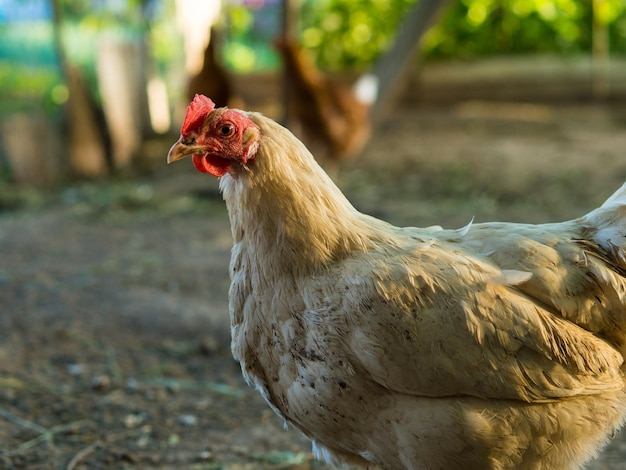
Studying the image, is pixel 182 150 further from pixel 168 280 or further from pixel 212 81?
pixel 212 81

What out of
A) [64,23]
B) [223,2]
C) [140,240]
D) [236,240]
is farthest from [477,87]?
[236,240]

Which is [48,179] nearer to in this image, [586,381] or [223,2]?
[223,2]

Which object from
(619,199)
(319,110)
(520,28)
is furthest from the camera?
(520,28)

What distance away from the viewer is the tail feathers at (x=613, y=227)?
101 inches

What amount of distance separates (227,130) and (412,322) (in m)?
0.90

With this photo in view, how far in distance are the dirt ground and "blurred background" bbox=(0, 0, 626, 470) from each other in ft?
0.06

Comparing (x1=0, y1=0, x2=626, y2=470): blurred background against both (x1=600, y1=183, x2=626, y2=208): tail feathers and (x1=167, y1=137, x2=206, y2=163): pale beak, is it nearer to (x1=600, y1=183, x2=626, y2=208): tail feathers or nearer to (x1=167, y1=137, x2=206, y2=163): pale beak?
(x1=600, y1=183, x2=626, y2=208): tail feathers

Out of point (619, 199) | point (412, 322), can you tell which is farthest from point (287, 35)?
point (412, 322)

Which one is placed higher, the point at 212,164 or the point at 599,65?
the point at 212,164

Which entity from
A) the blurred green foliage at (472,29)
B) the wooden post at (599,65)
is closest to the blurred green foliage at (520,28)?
the blurred green foliage at (472,29)

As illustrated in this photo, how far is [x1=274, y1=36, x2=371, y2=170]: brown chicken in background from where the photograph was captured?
28.5 ft

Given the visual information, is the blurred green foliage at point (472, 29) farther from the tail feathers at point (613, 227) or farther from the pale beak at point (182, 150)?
the pale beak at point (182, 150)

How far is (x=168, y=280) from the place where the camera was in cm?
584

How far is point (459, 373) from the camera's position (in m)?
2.40
